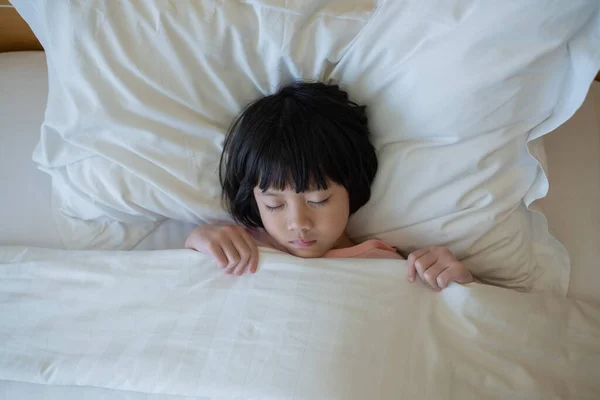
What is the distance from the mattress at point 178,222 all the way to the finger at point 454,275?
22cm

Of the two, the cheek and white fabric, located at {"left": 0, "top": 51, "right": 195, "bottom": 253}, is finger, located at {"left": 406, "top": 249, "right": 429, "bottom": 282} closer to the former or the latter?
the cheek

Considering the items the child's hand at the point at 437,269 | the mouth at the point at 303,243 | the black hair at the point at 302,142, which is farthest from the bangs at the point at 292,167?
the child's hand at the point at 437,269

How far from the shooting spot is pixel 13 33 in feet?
4.33

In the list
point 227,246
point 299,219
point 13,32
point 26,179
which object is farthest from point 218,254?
point 13,32

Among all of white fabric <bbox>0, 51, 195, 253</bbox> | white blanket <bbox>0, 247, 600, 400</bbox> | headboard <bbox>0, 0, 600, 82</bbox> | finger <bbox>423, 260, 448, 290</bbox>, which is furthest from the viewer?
headboard <bbox>0, 0, 600, 82</bbox>

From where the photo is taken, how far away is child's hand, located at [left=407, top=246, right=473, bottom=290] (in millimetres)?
919

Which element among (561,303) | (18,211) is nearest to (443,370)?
(561,303)

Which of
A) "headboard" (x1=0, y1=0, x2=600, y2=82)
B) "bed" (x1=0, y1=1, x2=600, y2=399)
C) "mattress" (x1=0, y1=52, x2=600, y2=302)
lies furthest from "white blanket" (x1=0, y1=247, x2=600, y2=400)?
"headboard" (x1=0, y1=0, x2=600, y2=82)

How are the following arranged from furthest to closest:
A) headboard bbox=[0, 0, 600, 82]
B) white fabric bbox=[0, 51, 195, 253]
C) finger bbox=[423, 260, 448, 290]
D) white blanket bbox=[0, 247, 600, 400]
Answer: headboard bbox=[0, 0, 600, 82] → white fabric bbox=[0, 51, 195, 253] → finger bbox=[423, 260, 448, 290] → white blanket bbox=[0, 247, 600, 400]

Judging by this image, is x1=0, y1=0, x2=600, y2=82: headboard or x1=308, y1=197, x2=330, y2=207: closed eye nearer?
x1=308, y1=197, x2=330, y2=207: closed eye

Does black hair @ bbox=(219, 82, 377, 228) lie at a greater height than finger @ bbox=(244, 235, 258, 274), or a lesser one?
greater

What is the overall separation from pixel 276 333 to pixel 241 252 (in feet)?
0.56

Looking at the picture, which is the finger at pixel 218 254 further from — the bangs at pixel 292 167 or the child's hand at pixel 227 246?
the bangs at pixel 292 167

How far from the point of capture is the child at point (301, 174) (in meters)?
0.94
